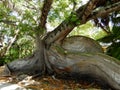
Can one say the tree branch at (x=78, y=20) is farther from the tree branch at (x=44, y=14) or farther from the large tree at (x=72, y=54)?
the tree branch at (x=44, y=14)

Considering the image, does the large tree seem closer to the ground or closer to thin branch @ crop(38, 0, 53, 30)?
thin branch @ crop(38, 0, 53, 30)

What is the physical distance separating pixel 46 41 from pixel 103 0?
2.12m

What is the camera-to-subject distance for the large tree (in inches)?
235

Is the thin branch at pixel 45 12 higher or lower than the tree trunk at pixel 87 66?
higher

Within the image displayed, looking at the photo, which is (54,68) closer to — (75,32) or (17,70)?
(17,70)

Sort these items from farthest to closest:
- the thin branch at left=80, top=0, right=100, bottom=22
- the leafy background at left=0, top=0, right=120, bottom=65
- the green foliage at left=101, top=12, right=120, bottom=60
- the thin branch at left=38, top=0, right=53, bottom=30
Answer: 1. the green foliage at left=101, top=12, right=120, bottom=60
2. the leafy background at left=0, top=0, right=120, bottom=65
3. the thin branch at left=38, top=0, right=53, bottom=30
4. the thin branch at left=80, top=0, right=100, bottom=22

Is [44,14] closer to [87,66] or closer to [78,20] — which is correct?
[78,20]

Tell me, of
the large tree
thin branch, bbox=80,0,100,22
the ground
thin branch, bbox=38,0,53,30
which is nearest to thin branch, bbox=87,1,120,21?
the large tree

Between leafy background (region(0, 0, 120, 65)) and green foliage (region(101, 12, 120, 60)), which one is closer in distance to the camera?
leafy background (region(0, 0, 120, 65))

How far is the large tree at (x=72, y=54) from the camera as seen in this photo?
5973mm

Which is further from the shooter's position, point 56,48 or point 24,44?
point 24,44

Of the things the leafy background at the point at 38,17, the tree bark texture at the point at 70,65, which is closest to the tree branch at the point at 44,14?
the leafy background at the point at 38,17

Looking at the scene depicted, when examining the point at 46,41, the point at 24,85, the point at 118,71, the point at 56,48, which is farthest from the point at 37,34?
the point at 118,71

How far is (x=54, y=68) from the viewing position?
7.11 m
